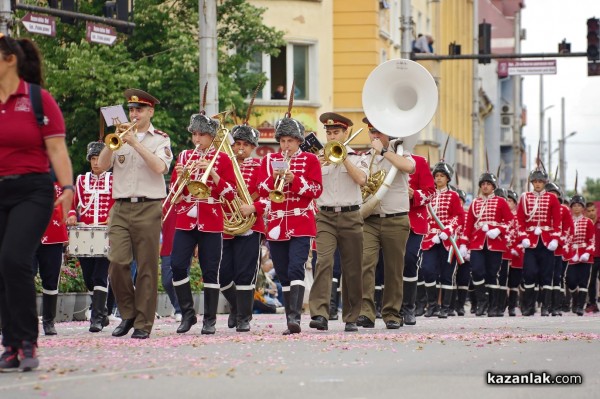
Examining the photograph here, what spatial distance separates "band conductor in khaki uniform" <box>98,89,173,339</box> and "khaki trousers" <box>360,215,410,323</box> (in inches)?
110

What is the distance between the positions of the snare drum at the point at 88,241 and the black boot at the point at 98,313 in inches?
18.5

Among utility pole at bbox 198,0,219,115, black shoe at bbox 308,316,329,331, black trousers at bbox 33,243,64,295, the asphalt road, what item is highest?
utility pole at bbox 198,0,219,115

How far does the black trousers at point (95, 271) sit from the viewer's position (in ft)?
56.2

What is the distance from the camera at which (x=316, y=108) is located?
44.7 meters

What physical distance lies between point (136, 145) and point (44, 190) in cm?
335

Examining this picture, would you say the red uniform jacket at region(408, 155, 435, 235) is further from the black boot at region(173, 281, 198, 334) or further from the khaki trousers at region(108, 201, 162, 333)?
the khaki trousers at region(108, 201, 162, 333)

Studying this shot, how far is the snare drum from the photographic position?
17.3 meters

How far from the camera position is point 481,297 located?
2406 centimetres

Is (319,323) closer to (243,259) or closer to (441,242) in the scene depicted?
(243,259)

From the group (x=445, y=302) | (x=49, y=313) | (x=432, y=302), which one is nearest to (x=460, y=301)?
(x=445, y=302)

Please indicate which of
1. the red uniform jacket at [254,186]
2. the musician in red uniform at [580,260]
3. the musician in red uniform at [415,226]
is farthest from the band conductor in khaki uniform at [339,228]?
the musician in red uniform at [580,260]

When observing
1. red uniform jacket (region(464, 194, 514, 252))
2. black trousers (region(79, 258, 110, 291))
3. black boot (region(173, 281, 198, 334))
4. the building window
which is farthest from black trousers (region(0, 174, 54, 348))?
the building window

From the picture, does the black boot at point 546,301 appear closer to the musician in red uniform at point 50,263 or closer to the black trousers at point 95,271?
the black trousers at point 95,271

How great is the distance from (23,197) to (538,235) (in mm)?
14211
